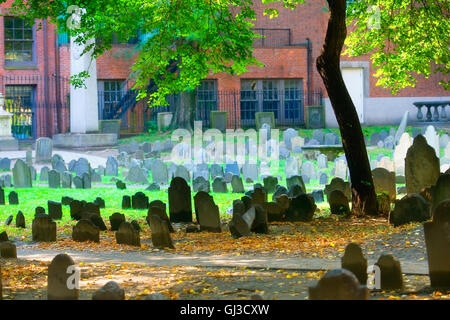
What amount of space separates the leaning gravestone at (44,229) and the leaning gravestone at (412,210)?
17.5 ft

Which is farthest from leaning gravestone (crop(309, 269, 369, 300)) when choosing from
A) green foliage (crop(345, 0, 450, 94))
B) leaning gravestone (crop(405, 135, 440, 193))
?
green foliage (crop(345, 0, 450, 94))

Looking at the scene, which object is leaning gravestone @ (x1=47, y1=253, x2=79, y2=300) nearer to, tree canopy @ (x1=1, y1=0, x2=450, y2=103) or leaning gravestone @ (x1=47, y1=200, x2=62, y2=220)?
leaning gravestone @ (x1=47, y1=200, x2=62, y2=220)

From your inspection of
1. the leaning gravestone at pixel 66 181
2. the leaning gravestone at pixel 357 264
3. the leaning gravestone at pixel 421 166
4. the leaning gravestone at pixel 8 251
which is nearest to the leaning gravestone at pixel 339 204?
the leaning gravestone at pixel 421 166

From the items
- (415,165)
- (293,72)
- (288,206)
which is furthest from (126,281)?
(293,72)

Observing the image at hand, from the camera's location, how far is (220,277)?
8328mm

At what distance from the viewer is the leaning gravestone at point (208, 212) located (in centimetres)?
1234

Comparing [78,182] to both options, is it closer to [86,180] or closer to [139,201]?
[86,180]

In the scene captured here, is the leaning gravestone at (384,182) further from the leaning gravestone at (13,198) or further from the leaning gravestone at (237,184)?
the leaning gravestone at (13,198)

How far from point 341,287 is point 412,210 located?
6.85m

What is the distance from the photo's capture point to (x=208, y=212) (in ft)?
40.9

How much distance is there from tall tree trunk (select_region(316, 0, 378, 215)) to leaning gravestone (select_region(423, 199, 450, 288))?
21.5 feet

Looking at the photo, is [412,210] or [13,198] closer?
[412,210]

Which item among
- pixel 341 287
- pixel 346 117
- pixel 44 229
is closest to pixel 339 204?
pixel 346 117
